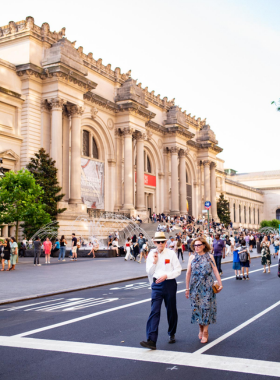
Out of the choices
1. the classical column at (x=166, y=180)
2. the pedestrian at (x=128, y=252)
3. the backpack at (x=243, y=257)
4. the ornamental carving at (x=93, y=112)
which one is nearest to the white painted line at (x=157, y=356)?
the backpack at (x=243, y=257)

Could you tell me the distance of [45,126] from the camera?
37.3 meters

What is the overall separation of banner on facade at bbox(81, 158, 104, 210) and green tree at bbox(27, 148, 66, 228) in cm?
807

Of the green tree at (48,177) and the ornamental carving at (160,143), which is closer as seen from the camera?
the green tree at (48,177)

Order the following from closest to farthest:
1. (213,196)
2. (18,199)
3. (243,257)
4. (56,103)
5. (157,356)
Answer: (157,356)
(243,257)
(18,199)
(56,103)
(213,196)

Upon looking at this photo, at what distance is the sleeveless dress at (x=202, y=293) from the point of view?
23.4 ft

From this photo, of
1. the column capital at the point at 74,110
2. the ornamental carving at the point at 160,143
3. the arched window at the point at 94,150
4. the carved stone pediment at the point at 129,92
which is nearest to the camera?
the column capital at the point at 74,110

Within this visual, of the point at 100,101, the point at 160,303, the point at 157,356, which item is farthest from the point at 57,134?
the point at 157,356

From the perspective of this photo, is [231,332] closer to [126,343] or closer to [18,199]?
[126,343]

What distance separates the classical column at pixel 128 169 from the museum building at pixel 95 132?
0.35 ft

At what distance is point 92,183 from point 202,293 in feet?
124

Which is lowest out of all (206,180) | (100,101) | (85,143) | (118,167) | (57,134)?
(118,167)

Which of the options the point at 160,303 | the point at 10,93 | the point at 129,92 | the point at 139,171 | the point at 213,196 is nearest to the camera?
the point at 160,303

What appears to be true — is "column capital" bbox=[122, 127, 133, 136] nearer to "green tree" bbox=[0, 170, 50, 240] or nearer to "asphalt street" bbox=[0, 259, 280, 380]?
"green tree" bbox=[0, 170, 50, 240]

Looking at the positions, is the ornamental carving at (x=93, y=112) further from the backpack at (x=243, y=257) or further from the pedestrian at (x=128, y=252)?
the backpack at (x=243, y=257)
